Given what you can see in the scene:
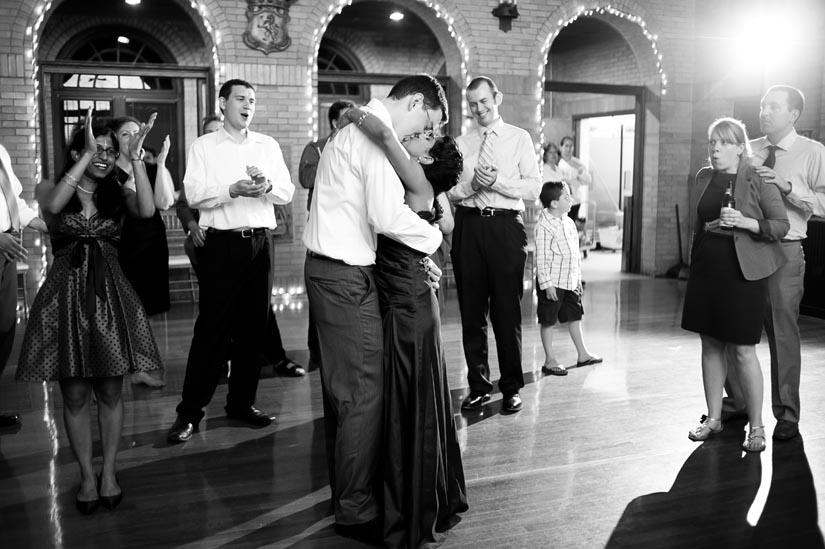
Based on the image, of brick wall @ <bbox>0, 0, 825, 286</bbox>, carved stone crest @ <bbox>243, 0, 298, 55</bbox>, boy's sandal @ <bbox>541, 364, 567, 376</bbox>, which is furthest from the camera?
carved stone crest @ <bbox>243, 0, 298, 55</bbox>

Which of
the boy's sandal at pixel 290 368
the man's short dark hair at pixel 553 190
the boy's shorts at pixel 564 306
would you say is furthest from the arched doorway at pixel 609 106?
the boy's sandal at pixel 290 368

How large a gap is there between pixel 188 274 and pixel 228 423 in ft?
14.6

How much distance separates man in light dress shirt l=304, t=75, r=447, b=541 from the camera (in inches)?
117

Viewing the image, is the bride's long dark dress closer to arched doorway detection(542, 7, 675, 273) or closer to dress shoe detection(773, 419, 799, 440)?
dress shoe detection(773, 419, 799, 440)

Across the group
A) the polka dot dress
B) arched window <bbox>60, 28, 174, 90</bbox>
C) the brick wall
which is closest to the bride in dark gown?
the polka dot dress

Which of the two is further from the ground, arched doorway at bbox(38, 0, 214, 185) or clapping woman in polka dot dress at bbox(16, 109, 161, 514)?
arched doorway at bbox(38, 0, 214, 185)

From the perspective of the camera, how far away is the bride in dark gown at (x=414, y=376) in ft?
9.85

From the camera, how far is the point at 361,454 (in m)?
3.04

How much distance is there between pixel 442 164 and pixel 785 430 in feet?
8.06

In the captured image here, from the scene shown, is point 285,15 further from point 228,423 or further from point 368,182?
point 368,182

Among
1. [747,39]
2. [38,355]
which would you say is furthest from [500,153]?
[747,39]

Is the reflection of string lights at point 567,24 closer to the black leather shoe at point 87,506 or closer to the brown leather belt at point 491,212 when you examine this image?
the brown leather belt at point 491,212

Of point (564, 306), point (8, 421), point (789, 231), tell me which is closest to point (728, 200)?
point (789, 231)

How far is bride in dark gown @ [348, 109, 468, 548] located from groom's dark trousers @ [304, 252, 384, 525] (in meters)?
0.05
